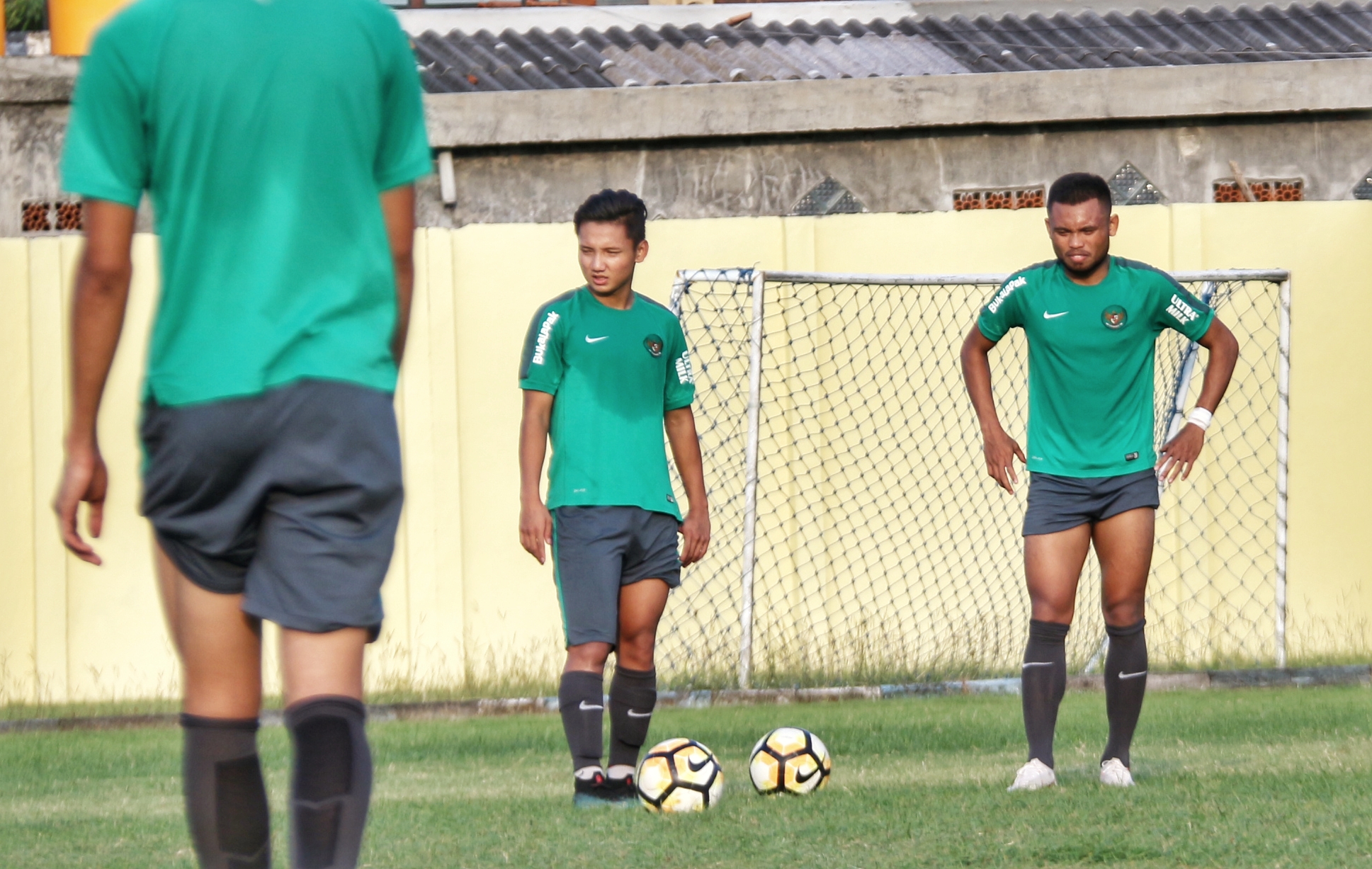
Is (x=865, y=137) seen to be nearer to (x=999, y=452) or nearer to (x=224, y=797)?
(x=999, y=452)

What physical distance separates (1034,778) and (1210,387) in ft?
4.81

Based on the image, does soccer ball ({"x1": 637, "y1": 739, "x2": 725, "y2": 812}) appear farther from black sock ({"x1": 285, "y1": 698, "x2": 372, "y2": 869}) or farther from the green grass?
black sock ({"x1": 285, "y1": 698, "x2": 372, "y2": 869})

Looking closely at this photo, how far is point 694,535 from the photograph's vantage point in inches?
211

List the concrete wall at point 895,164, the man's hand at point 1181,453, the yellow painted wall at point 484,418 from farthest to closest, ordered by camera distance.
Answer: the concrete wall at point 895,164, the yellow painted wall at point 484,418, the man's hand at point 1181,453

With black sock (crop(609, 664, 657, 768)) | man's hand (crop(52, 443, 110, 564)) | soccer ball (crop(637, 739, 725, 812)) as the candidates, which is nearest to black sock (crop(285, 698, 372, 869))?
man's hand (crop(52, 443, 110, 564))

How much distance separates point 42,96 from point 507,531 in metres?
3.51

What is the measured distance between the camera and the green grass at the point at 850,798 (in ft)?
13.4

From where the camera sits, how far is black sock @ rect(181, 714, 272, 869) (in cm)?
248

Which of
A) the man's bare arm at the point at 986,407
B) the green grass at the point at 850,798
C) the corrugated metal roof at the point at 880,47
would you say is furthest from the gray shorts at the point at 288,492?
the corrugated metal roof at the point at 880,47

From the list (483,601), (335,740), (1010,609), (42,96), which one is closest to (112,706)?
(483,601)

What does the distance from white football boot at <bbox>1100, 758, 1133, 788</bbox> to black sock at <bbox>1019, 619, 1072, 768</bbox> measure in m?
0.16

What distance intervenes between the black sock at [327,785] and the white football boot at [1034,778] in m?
2.97

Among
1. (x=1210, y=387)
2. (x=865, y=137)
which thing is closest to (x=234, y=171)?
(x=1210, y=387)

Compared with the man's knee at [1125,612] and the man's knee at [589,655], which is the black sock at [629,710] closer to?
the man's knee at [589,655]
